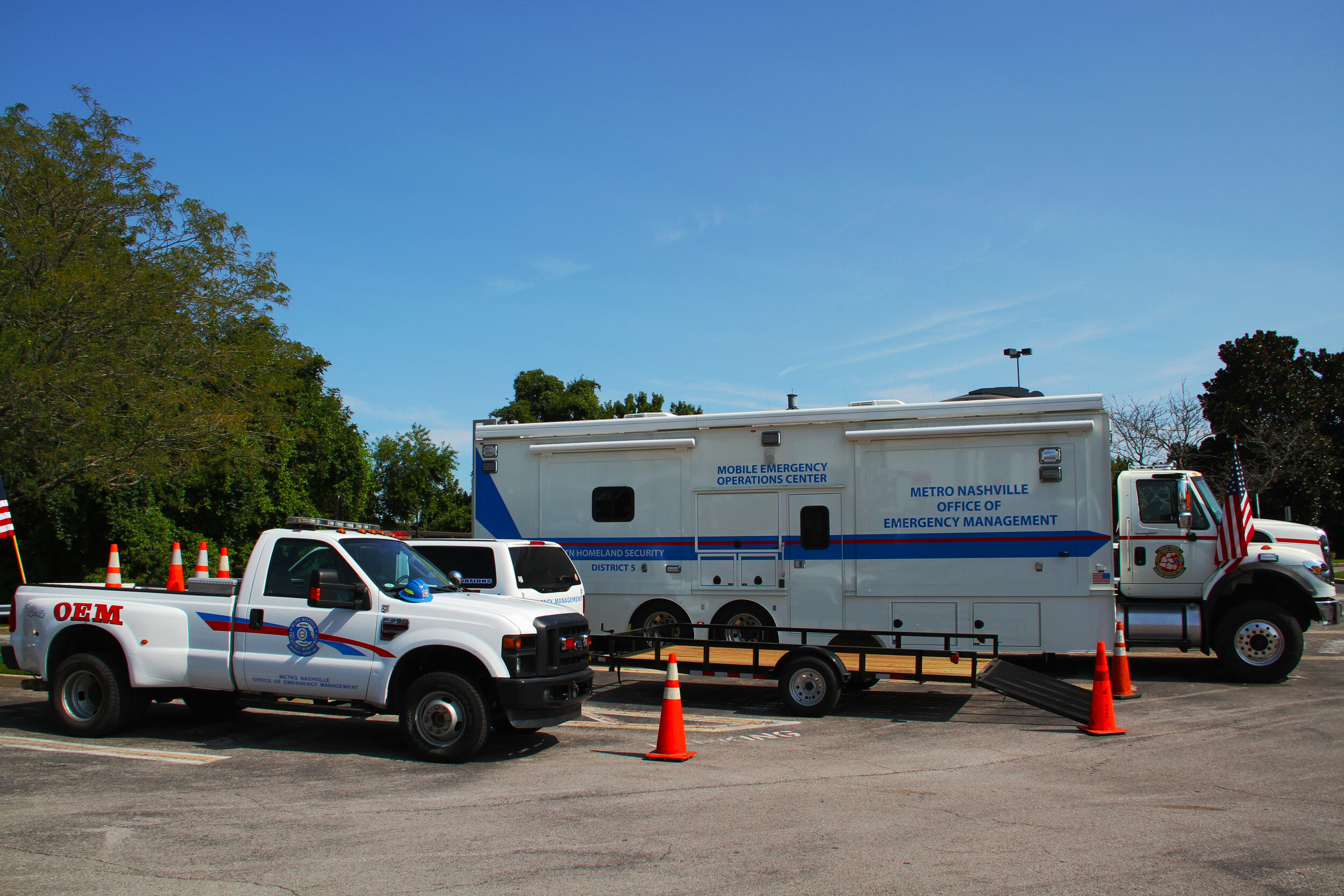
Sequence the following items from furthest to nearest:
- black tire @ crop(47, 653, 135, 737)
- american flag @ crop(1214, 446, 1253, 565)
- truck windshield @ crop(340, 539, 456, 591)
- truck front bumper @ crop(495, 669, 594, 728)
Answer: american flag @ crop(1214, 446, 1253, 565)
black tire @ crop(47, 653, 135, 737)
truck windshield @ crop(340, 539, 456, 591)
truck front bumper @ crop(495, 669, 594, 728)

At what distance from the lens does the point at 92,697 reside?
8.69 m

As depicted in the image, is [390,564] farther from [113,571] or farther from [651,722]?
[113,571]

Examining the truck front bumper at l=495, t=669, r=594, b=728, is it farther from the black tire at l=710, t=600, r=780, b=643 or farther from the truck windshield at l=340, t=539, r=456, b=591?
the black tire at l=710, t=600, r=780, b=643

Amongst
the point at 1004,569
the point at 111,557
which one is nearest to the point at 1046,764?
the point at 1004,569

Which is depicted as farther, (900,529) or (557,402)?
(557,402)

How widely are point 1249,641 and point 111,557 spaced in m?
14.4

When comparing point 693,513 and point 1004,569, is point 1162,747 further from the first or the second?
point 693,513

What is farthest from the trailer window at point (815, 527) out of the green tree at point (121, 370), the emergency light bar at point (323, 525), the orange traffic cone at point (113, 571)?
the green tree at point (121, 370)

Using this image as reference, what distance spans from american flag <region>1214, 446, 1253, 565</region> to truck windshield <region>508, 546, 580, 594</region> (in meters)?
8.60

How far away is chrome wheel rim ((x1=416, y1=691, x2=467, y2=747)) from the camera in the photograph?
304 inches

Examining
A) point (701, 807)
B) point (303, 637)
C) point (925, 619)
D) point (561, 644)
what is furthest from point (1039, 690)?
point (303, 637)

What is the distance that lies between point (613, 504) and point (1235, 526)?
8280 mm

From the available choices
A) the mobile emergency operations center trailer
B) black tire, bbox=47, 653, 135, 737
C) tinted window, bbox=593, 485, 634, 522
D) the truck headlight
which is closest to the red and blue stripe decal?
black tire, bbox=47, 653, 135, 737

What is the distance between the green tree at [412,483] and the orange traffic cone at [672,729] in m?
47.1
